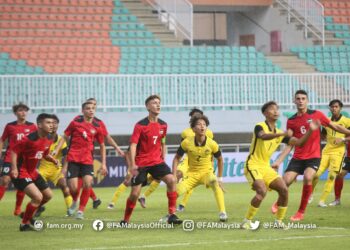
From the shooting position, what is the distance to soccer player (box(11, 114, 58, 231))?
15568 mm

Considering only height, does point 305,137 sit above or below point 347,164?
above

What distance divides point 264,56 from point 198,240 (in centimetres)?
2689

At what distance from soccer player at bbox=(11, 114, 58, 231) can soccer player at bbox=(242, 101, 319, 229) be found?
10.6 feet

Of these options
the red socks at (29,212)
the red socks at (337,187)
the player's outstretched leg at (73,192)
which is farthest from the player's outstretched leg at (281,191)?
the red socks at (337,187)

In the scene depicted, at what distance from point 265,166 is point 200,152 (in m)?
2.45

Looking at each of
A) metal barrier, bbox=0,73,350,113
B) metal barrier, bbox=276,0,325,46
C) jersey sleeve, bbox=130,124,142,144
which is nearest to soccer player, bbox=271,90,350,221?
jersey sleeve, bbox=130,124,142,144

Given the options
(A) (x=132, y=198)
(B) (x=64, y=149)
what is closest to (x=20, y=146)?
(A) (x=132, y=198)

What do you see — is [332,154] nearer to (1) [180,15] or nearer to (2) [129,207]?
(2) [129,207]

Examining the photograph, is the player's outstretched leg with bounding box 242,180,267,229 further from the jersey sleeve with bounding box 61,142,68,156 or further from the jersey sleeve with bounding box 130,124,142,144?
the jersey sleeve with bounding box 61,142,68,156

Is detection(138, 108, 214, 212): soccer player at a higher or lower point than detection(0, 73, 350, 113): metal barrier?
lower

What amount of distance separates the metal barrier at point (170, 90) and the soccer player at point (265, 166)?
56.3ft

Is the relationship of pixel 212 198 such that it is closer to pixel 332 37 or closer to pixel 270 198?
pixel 270 198

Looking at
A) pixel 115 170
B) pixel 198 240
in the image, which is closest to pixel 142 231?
pixel 198 240

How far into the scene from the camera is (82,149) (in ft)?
64.1
